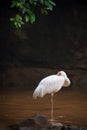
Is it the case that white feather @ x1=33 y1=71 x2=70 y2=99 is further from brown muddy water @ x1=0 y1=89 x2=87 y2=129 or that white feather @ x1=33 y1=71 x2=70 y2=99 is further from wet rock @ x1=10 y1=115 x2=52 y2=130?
wet rock @ x1=10 y1=115 x2=52 y2=130

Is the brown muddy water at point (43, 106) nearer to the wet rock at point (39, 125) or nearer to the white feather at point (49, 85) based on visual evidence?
the white feather at point (49, 85)

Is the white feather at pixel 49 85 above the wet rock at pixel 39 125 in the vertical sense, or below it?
above

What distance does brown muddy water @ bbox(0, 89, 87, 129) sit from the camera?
991 cm

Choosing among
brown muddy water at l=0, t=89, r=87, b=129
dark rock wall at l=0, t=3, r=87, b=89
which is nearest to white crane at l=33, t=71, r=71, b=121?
brown muddy water at l=0, t=89, r=87, b=129

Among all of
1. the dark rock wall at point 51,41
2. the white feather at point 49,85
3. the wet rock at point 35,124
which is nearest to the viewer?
the wet rock at point 35,124

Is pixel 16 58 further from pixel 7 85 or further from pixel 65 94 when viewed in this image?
pixel 65 94

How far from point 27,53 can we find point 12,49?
45 centimetres

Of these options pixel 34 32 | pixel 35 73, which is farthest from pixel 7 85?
pixel 34 32

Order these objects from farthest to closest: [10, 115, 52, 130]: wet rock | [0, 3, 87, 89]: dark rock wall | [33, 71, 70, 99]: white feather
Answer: [0, 3, 87, 89]: dark rock wall, [33, 71, 70, 99]: white feather, [10, 115, 52, 130]: wet rock

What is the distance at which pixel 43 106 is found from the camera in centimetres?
1134

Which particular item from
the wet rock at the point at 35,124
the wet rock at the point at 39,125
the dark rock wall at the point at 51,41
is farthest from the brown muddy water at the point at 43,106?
the dark rock wall at the point at 51,41

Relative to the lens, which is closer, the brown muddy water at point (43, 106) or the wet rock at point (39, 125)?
the wet rock at point (39, 125)

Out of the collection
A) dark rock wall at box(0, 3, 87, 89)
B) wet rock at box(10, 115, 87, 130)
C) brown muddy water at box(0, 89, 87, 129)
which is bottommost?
wet rock at box(10, 115, 87, 130)

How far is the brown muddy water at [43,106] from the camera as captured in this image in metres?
9.91
